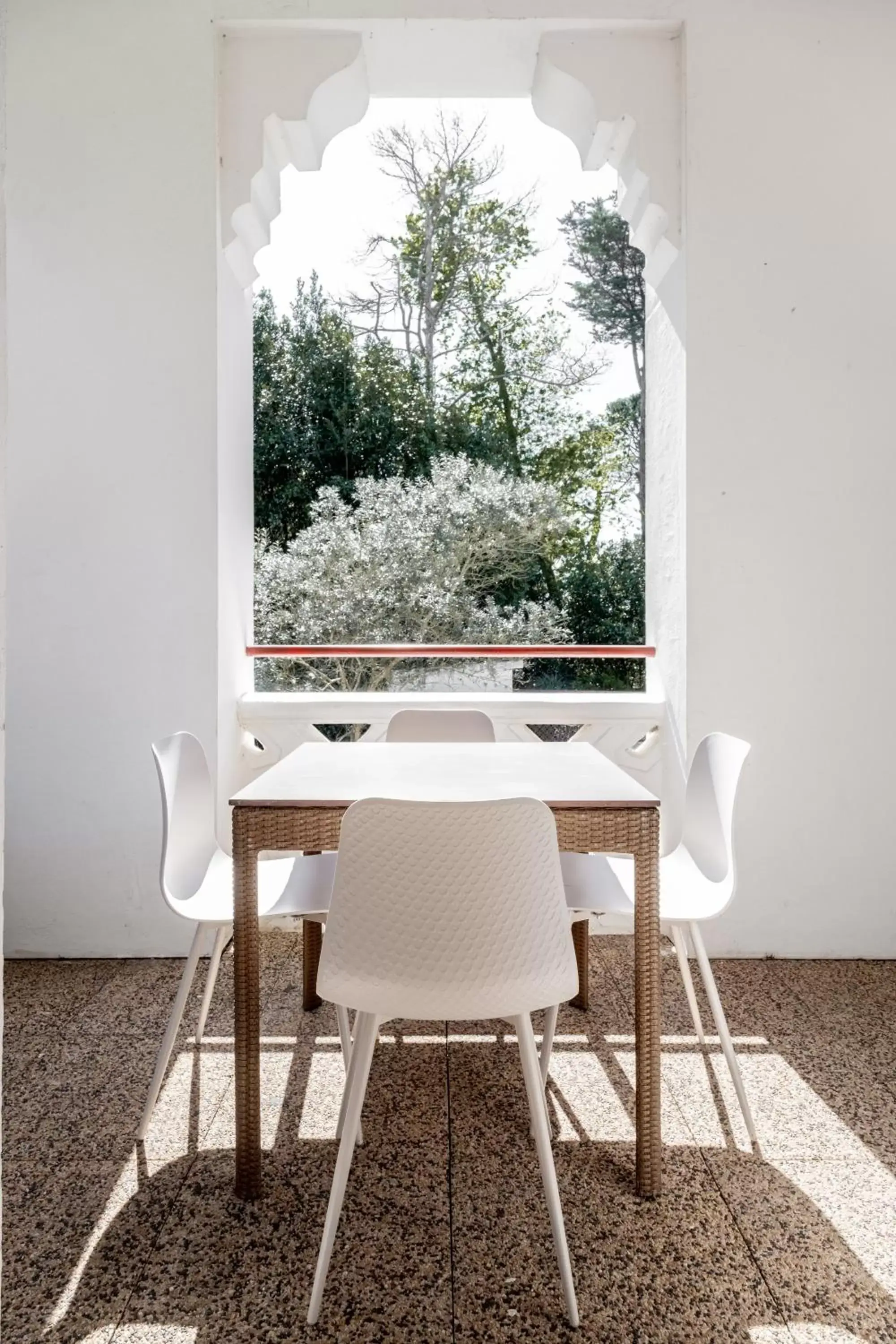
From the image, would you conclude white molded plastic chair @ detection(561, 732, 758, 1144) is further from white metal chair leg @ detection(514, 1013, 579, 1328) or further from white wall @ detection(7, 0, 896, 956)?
white wall @ detection(7, 0, 896, 956)

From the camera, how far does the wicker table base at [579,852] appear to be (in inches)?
73.3

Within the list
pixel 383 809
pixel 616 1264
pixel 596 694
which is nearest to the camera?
pixel 383 809

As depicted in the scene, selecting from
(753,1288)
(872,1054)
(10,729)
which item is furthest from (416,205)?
(753,1288)

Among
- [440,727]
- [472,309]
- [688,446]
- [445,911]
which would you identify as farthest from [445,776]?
[472,309]

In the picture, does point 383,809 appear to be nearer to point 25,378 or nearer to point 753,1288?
point 753,1288

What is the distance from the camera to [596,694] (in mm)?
3738

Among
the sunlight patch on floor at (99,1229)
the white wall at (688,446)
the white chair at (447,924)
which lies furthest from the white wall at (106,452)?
the white chair at (447,924)

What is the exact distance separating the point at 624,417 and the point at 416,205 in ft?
4.24

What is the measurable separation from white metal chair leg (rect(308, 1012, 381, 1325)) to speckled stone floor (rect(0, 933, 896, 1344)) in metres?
0.06

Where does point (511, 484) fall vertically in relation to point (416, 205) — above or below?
below

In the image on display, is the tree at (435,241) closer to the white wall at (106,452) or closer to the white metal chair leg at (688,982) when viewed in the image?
the white wall at (106,452)

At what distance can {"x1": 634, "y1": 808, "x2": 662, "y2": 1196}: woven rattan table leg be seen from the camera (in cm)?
187

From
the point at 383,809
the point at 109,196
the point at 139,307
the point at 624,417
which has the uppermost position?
the point at 109,196

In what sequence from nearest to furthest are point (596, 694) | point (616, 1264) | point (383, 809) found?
point (383, 809) < point (616, 1264) < point (596, 694)
